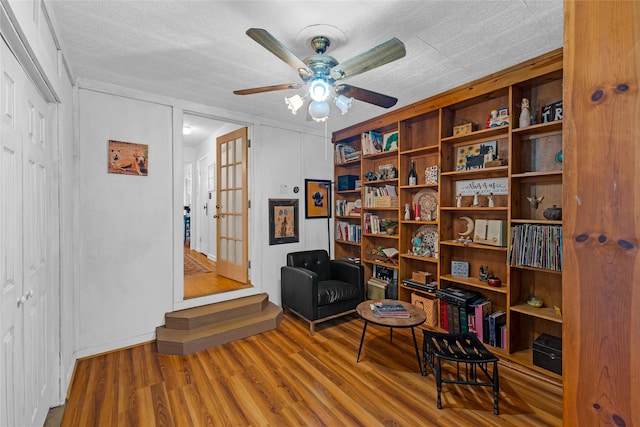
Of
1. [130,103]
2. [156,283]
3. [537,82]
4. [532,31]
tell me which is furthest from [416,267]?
[130,103]

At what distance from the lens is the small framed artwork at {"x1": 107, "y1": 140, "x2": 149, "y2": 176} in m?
2.75

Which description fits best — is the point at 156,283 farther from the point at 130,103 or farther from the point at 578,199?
the point at 578,199

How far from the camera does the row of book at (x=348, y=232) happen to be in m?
4.12

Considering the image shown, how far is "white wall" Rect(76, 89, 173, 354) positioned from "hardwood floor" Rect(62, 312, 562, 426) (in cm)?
32

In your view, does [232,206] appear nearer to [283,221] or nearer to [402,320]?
[283,221]

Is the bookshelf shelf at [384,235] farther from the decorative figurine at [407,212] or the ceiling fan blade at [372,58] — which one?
the ceiling fan blade at [372,58]

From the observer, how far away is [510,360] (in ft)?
8.27

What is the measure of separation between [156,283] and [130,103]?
5.80ft

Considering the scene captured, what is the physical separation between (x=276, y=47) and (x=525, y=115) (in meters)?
2.10

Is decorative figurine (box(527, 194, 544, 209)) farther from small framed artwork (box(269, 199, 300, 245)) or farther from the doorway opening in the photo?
the doorway opening

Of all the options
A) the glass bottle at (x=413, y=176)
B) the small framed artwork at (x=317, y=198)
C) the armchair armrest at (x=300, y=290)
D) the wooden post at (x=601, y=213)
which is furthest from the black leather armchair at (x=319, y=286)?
the wooden post at (x=601, y=213)

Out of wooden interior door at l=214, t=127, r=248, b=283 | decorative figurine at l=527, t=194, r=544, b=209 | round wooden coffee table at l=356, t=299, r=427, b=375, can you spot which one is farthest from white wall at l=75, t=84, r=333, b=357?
decorative figurine at l=527, t=194, r=544, b=209

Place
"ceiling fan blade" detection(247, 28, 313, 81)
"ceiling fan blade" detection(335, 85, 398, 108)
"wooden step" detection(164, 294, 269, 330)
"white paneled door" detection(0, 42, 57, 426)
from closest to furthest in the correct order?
1. "white paneled door" detection(0, 42, 57, 426)
2. "ceiling fan blade" detection(247, 28, 313, 81)
3. "ceiling fan blade" detection(335, 85, 398, 108)
4. "wooden step" detection(164, 294, 269, 330)

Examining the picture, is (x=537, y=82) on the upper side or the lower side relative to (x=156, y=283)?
upper
